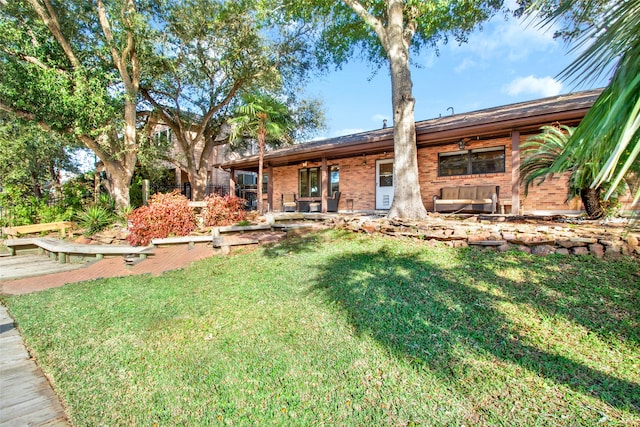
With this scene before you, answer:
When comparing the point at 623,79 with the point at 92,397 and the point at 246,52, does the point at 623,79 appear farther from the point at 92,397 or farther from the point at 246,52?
the point at 246,52

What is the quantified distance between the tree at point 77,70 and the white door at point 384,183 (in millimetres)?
8923

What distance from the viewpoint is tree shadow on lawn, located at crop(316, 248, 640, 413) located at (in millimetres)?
2211

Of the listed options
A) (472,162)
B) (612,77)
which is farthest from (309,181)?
(612,77)

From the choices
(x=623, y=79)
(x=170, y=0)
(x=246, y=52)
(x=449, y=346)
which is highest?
(x=170, y=0)

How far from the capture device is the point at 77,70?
9.08 metres

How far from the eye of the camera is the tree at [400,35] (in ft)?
24.4

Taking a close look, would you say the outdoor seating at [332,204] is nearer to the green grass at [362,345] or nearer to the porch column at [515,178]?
the porch column at [515,178]

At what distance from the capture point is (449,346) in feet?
8.45

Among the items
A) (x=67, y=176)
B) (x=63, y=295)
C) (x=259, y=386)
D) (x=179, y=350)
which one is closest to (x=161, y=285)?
(x=63, y=295)

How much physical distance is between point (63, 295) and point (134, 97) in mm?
8136

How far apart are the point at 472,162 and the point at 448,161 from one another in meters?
0.78

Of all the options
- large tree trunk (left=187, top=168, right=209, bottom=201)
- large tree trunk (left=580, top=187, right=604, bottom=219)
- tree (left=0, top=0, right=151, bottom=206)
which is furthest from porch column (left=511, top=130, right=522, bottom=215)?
large tree trunk (left=187, top=168, right=209, bottom=201)

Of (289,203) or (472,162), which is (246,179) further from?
(472,162)

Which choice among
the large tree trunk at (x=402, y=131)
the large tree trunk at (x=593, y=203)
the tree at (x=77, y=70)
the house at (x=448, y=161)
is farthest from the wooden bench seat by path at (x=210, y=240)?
the large tree trunk at (x=593, y=203)
